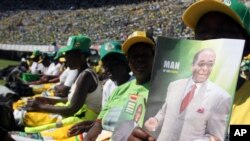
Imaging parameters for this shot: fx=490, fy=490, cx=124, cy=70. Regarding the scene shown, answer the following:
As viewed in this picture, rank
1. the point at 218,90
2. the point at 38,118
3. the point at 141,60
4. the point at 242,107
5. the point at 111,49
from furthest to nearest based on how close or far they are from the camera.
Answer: the point at 38,118 → the point at 111,49 → the point at 141,60 → the point at 242,107 → the point at 218,90

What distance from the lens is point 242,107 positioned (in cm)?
165

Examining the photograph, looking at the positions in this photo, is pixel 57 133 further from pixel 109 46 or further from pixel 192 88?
pixel 192 88

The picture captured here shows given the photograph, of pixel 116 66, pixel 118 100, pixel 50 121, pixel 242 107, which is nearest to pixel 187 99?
pixel 242 107

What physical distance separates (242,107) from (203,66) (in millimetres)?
226

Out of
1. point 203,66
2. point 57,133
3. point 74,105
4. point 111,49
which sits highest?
point 111,49

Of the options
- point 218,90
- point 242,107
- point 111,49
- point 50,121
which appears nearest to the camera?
point 218,90

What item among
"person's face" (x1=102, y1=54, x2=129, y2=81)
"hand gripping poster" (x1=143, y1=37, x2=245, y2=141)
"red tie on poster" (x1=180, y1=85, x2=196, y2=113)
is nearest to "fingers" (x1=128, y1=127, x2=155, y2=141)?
"hand gripping poster" (x1=143, y1=37, x2=245, y2=141)

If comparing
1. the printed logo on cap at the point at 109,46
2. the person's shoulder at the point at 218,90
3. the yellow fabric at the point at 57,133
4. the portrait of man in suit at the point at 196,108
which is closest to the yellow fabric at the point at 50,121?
the yellow fabric at the point at 57,133

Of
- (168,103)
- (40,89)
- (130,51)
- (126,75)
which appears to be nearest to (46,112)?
(126,75)

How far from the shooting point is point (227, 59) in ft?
4.89

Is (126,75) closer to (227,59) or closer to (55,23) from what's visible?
(227,59)

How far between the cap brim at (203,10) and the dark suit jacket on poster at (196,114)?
0.34 meters

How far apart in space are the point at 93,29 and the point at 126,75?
23060mm

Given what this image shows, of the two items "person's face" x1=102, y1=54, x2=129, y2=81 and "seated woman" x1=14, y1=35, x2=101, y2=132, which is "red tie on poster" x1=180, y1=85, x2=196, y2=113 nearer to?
"person's face" x1=102, y1=54, x2=129, y2=81
